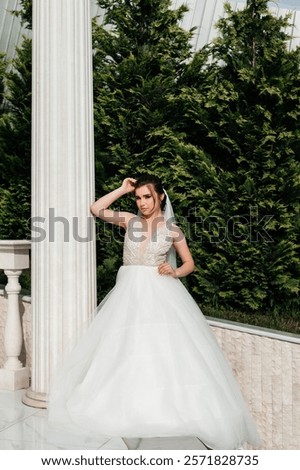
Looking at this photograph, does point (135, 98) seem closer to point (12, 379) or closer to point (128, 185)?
point (128, 185)

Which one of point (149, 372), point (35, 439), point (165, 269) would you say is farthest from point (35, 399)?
point (165, 269)

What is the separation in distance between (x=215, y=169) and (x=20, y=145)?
11.8ft

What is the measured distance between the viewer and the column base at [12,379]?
4.70 meters

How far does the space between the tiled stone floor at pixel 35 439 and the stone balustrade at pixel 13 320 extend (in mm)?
477

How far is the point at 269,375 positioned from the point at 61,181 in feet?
7.48

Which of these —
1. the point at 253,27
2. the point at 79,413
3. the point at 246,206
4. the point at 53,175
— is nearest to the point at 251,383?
the point at 79,413

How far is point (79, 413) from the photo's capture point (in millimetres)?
3227

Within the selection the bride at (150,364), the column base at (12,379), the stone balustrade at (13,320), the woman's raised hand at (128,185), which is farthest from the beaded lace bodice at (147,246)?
the column base at (12,379)

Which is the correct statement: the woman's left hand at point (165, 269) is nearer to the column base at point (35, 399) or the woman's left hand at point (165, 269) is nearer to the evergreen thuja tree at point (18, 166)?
the column base at point (35, 399)

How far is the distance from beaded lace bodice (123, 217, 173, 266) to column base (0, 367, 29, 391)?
1790mm

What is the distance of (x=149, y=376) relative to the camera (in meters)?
3.18

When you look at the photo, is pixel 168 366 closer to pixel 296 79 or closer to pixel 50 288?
pixel 50 288

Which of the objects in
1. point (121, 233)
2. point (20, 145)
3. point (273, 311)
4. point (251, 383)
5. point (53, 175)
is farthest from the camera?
point (20, 145)

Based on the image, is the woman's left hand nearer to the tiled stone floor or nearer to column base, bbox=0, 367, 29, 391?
the tiled stone floor
